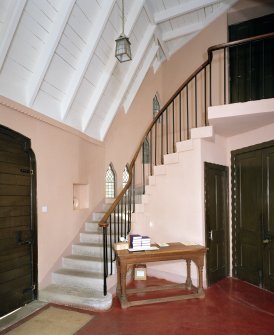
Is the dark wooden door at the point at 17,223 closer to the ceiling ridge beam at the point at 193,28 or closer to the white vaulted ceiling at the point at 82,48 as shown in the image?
the white vaulted ceiling at the point at 82,48

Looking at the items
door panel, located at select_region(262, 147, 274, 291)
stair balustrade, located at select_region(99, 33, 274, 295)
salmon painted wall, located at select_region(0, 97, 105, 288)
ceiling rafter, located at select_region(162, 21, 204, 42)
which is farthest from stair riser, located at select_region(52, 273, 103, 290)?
ceiling rafter, located at select_region(162, 21, 204, 42)

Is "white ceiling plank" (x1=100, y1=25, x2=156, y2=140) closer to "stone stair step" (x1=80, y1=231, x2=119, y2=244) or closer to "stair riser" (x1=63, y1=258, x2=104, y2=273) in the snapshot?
"stone stair step" (x1=80, y1=231, x2=119, y2=244)

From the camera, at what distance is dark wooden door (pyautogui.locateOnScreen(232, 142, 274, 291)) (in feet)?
14.6

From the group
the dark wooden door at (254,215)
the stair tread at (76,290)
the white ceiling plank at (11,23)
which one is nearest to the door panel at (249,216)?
the dark wooden door at (254,215)

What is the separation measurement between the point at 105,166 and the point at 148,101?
239 centimetres

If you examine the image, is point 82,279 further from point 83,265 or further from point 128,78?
point 128,78

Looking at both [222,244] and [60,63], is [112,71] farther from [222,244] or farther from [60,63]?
[222,244]

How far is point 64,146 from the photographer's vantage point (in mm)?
4797

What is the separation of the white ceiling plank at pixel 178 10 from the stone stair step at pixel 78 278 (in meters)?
5.11

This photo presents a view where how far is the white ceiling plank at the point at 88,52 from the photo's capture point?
4.25 m

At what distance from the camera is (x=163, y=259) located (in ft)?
12.9

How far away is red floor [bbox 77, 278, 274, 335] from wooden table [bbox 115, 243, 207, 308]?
0.09 meters

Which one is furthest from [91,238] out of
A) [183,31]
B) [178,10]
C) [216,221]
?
[183,31]

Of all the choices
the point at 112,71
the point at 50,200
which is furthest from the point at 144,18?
the point at 50,200
